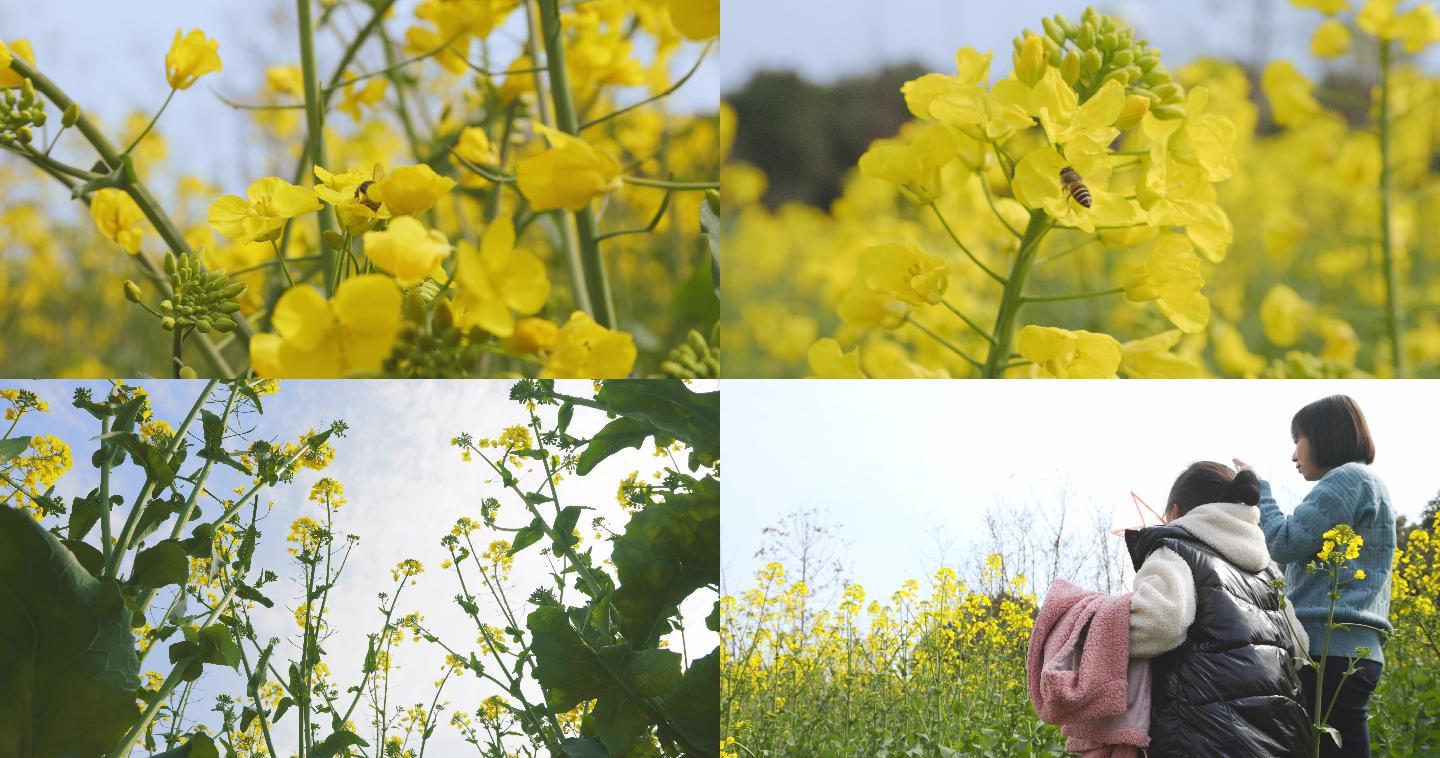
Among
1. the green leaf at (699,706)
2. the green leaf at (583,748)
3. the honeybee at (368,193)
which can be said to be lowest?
the green leaf at (583,748)

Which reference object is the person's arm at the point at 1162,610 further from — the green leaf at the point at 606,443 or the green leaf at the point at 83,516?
the green leaf at the point at 83,516

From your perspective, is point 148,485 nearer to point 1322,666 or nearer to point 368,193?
point 368,193

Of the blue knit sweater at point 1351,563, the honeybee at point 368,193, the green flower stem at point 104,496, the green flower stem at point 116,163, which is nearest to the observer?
the honeybee at point 368,193

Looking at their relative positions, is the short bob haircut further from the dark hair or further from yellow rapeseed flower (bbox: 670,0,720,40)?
yellow rapeseed flower (bbox: 670,0,720,40)

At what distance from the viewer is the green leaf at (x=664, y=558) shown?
1175 millimetres

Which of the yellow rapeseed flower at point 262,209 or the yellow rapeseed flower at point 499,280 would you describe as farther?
the yellow rapeseed flower at point 262,209

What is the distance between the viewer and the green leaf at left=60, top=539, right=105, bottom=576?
3.70 feet

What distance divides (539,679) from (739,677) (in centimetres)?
22

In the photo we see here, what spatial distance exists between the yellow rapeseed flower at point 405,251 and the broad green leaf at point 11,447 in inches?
27.7

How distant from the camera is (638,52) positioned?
153 cm

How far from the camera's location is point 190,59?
1.02 metres

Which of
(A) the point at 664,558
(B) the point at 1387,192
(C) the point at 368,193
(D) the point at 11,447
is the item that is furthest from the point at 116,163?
(B) the point at 1387,192

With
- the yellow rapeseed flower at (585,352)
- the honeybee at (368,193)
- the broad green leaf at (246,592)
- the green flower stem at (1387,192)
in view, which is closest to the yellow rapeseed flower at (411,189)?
the honeybee at (368,193)

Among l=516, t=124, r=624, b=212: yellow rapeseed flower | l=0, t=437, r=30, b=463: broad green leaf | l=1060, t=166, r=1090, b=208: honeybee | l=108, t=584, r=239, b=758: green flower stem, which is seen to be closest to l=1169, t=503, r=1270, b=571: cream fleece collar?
l=1060, t=166, r=1090, b=208: honeybee
